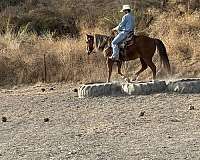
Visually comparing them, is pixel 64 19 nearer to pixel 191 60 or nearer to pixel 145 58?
pixel 191 60

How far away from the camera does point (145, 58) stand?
18656 millimetres

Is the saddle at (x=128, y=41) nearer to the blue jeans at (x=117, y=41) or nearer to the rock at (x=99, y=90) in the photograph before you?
the blue jeans at (x=117, y=41)

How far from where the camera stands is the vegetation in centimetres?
2180

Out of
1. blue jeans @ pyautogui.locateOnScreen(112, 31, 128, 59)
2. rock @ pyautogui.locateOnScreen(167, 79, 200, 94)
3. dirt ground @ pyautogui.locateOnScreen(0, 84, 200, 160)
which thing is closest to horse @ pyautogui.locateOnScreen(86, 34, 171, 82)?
blue jeans @ pyautogui.locateOnScreen(112, 31, 128, 59)

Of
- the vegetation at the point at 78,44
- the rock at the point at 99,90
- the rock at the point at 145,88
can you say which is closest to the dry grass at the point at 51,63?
the vegetation at the point at 78,44

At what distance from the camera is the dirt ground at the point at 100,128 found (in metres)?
9.77

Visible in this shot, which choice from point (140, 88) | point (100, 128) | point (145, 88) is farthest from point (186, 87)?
point (100, 128)

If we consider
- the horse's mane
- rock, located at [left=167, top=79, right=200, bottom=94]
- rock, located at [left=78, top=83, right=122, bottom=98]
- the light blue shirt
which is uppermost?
the light blue shirt

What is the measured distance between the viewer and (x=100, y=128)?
12133 mm

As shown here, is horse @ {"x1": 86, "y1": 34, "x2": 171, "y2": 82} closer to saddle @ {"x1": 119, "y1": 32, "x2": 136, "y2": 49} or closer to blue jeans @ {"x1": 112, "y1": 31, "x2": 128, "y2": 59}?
saddle @ {"x1": 119, "y1": 32, "x2": 136, "y2": 49}

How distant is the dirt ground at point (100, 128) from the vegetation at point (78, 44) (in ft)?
13.1

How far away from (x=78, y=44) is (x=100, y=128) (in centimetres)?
1154

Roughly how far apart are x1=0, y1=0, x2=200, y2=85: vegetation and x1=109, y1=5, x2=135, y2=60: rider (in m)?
2.93

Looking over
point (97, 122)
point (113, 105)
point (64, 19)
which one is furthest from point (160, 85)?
point (64, 19)
